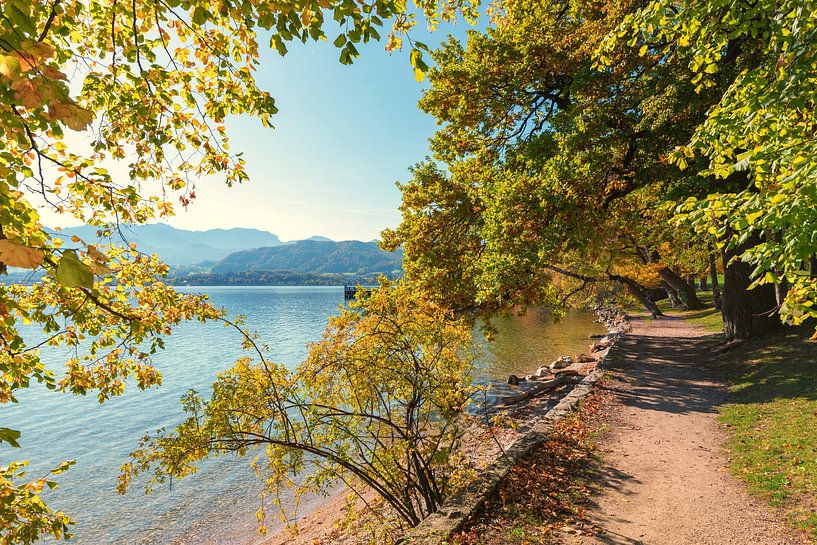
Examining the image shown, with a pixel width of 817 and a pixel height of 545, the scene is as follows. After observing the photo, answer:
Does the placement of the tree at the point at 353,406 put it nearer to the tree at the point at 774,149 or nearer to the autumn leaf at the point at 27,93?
the tree at the point at 774,149

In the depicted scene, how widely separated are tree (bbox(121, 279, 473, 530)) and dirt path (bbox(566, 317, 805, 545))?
2.78 m

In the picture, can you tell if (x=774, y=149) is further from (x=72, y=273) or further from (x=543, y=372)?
(x=543, y=372)

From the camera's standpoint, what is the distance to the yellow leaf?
54.0 inches

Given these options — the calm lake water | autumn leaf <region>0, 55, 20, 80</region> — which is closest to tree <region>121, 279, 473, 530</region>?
autumn leaf <region>0, 55, 20, 80</region>

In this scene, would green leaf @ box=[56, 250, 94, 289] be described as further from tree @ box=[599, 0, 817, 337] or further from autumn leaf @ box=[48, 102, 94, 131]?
tree @ box=[599, 0, 817, 337]

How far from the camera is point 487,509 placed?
6316mm

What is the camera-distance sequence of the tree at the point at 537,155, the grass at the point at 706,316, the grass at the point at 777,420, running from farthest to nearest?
the grass at the point at 706,316 < the tree at the point at 537,155 < the grass at the point at 777,420

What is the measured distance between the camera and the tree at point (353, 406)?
5926mm

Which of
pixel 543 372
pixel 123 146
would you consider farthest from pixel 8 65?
pixel 543 372

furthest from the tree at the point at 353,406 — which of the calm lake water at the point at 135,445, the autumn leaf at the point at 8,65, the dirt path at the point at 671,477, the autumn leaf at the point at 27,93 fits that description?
the calm lake water at the point at 135,445

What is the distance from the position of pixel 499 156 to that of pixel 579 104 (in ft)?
13.0

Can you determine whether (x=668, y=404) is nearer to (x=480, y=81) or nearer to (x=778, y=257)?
(x=778, y=257)

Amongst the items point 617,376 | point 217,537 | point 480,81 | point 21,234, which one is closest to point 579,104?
point 480,81

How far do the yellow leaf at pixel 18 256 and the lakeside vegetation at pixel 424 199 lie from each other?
11 millimetres
